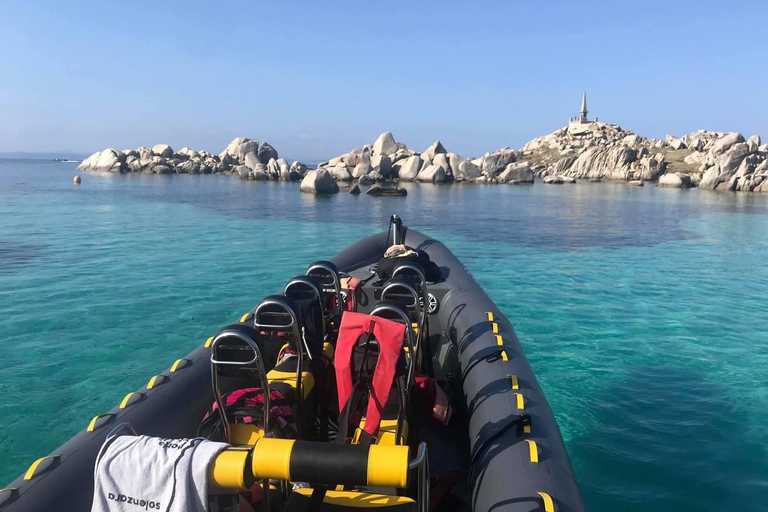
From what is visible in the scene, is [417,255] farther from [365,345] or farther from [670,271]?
[670,271]

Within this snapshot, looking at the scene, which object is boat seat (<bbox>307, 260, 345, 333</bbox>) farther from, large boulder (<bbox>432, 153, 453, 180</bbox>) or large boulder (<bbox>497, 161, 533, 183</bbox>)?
large boulder (<bbox>497, 161, 533, 183</bbox>)

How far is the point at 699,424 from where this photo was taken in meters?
5.91

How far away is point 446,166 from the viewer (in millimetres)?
52500

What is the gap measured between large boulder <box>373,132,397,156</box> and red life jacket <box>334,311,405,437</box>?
5575 cm

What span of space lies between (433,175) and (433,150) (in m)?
7.15

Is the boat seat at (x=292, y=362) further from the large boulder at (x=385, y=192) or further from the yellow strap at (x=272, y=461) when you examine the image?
the large boulder at (x=385, y=192)

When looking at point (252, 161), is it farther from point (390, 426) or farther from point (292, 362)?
point (390, 426)

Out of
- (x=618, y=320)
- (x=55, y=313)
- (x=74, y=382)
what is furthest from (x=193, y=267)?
(x=618, y=320)

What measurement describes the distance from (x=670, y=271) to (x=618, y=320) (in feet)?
16.3

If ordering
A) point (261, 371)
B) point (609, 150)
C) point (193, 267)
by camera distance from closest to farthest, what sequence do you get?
point (261, 371), point (193, 267), point (609, 150)

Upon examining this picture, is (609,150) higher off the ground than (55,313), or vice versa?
(609,150)

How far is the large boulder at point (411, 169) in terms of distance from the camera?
5125 cm

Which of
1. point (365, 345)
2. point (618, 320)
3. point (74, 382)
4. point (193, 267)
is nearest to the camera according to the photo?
point (365, 345)

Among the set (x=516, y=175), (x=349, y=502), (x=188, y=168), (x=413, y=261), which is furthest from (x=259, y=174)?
(x=349, y=502)
